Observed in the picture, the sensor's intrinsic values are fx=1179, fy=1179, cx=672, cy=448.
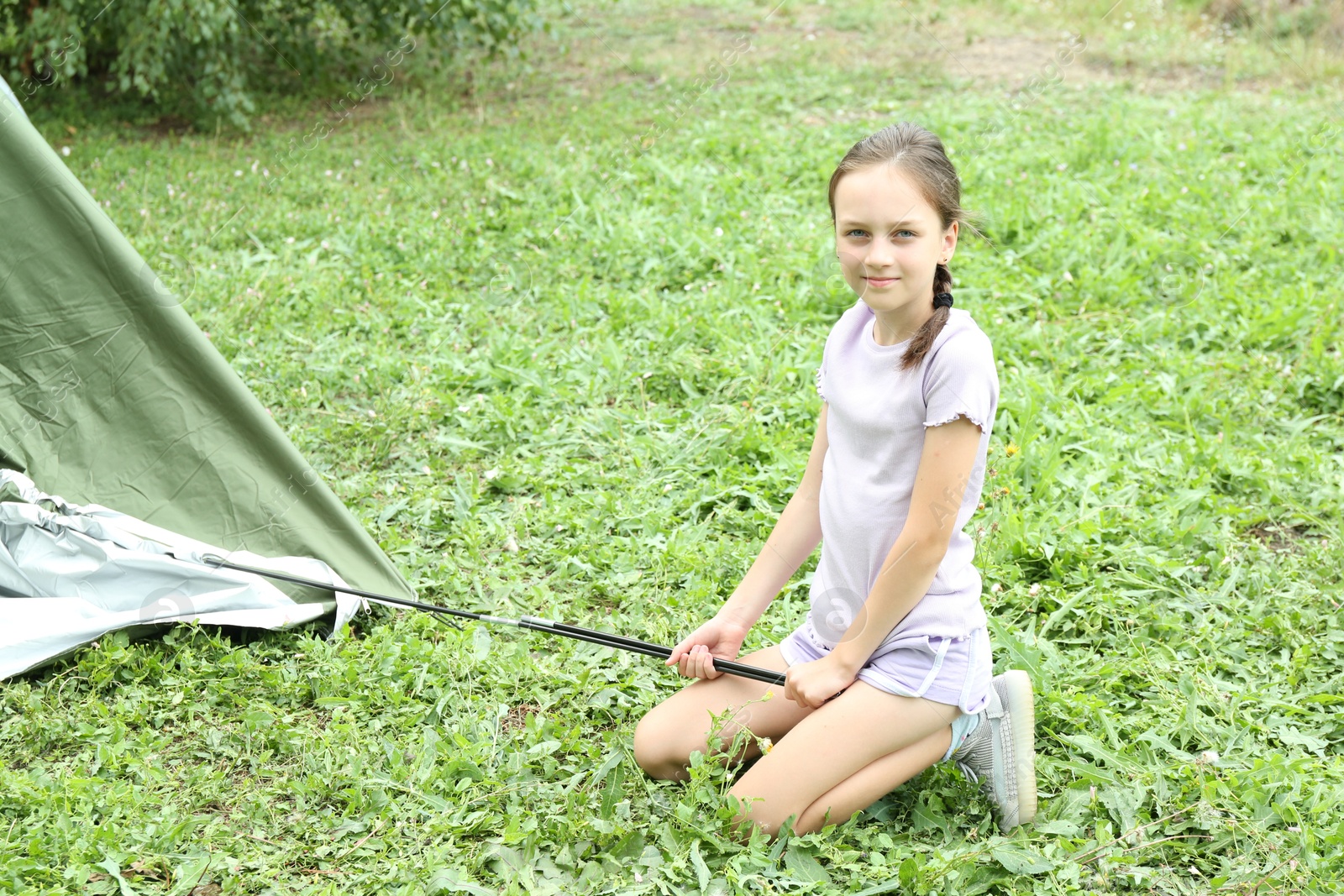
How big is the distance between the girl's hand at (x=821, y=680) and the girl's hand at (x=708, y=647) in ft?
0.62

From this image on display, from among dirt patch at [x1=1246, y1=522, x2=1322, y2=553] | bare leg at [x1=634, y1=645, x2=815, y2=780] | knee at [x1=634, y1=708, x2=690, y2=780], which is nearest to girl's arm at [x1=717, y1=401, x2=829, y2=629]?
bare leg at [x1=634, y1=645, x2=815, y2=780]

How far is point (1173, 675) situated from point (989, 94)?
16.9ft

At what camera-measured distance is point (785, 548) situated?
88.7 inches

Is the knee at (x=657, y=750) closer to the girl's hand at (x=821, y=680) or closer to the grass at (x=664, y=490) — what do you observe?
the grass at (x=664, y=490)

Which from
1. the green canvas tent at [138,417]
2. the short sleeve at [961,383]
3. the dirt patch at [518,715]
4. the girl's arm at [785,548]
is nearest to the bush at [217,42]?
the green canvas tent at [138,417]

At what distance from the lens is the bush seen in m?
5.59

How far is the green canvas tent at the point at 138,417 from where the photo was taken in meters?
2.66

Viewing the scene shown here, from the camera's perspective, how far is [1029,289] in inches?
171

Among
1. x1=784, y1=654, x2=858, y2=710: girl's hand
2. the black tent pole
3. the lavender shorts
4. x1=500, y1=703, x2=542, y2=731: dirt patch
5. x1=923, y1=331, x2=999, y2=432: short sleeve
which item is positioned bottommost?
x1=500, y1=703, x2=542, y2=731: dirt patch

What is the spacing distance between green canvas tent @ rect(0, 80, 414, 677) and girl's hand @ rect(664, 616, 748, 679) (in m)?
0.86

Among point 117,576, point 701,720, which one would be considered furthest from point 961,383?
point 117,576

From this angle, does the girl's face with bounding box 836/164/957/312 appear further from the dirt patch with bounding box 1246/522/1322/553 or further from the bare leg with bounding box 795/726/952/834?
the dirt patch with bounding box 1246/522/1322/553

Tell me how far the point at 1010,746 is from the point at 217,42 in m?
5.78

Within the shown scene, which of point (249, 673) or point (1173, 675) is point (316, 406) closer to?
point (249, 673)
